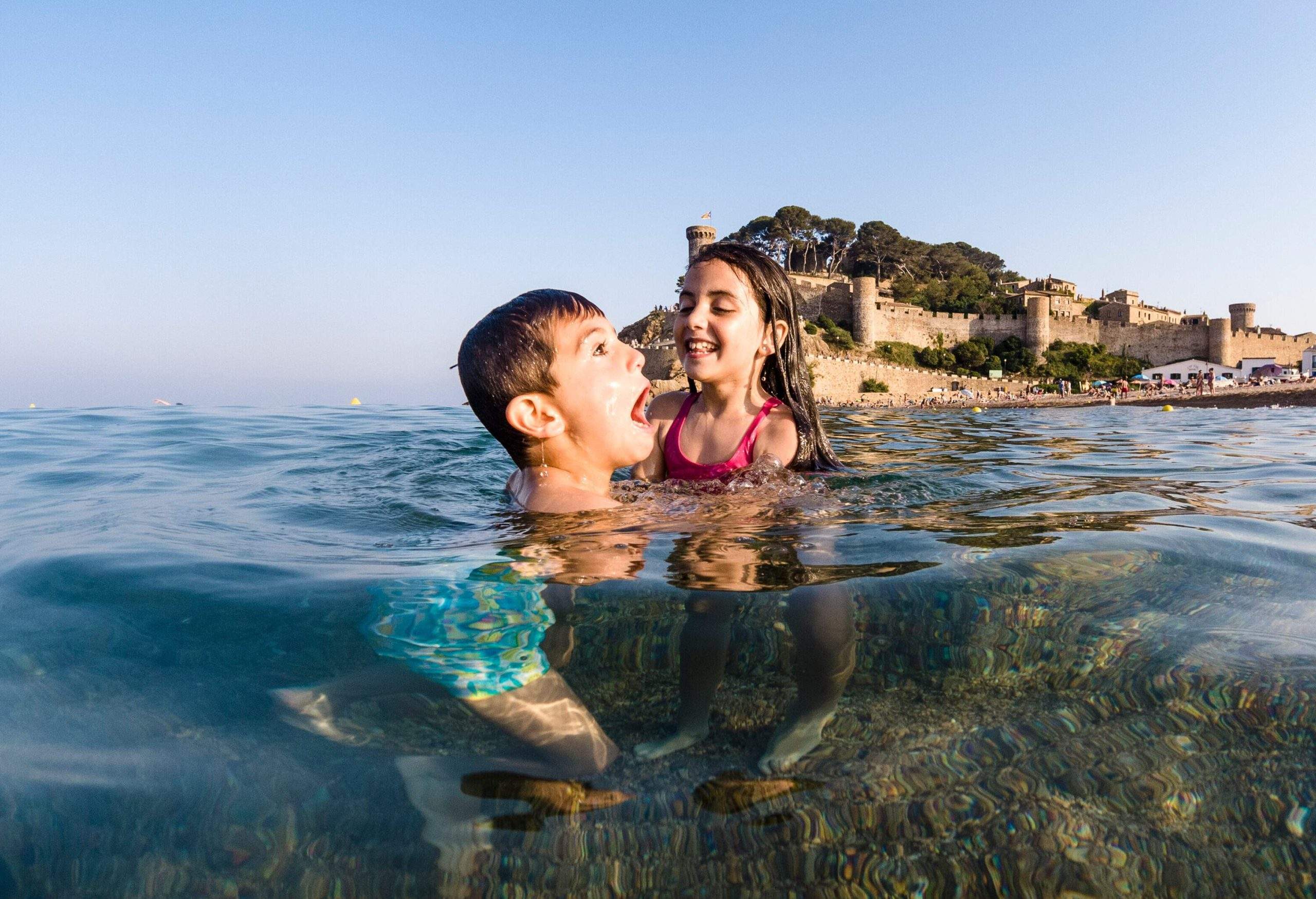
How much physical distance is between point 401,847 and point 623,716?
15.8 inches

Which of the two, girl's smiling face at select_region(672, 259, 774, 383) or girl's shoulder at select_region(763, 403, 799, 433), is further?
girl's shoulder at select_region(763, 403, 799, 433)

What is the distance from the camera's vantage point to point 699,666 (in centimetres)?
143

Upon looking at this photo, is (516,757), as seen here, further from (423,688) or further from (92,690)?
(92,690)

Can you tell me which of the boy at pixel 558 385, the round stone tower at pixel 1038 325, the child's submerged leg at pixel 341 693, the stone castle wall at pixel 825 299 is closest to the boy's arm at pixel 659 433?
Answer: the boy at pixel 558 385

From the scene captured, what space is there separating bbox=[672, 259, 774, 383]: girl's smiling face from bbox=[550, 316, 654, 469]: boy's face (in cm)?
87

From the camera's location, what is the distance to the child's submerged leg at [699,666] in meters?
1.24

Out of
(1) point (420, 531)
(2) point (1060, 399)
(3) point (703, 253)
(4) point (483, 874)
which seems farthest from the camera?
(2) point (1060, 399)

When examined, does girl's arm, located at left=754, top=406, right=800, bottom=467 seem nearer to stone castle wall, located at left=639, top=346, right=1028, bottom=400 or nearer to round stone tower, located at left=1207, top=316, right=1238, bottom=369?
stone castle wall, located at left=639, top=346, right=1028, bottom=400

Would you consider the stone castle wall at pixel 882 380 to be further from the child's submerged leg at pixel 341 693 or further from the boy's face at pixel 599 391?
the child's submerged leg at pixel 341 693

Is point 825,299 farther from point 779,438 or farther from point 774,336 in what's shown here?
point 779,438

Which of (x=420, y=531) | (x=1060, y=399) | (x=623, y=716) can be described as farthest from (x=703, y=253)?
(x=1060, y=399)

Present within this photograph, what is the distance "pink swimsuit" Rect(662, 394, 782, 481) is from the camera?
11.8 ft

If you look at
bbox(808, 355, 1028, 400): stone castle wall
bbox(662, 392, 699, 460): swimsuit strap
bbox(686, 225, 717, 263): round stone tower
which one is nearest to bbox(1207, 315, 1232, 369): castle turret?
bbox(808, 355, 1028, 400): stone castle wall

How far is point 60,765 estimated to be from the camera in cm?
115
